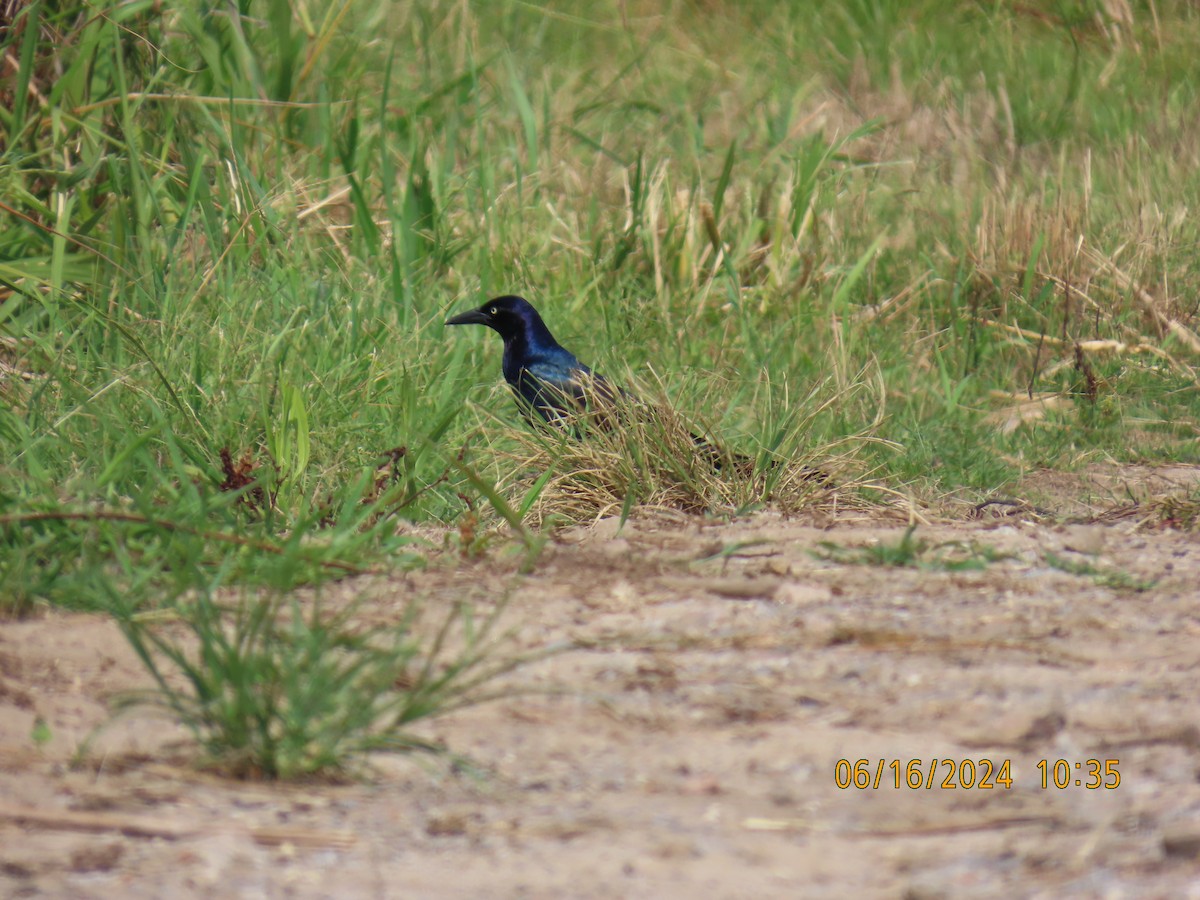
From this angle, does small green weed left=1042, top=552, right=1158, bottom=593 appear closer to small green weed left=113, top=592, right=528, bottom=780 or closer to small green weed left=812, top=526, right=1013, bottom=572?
small green weed left=812, top=526, right=1013, bottom=572

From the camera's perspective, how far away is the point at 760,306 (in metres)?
5.64

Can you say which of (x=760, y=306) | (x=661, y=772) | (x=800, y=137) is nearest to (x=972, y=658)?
(x=661, y=772)

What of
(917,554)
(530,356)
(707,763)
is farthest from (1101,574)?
(530,356)

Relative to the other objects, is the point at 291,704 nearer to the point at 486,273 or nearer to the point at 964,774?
the point at 964,774

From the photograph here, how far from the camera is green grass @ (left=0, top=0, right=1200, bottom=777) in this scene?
346cm

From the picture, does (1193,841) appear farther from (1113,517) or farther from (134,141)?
(134,141)

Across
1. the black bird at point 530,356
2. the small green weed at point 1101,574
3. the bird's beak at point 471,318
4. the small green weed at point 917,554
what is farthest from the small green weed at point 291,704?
the bird's beak at point 471,318

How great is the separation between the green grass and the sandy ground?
16.3 inches

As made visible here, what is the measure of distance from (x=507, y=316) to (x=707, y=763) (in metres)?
2.95

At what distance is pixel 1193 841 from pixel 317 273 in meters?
3.45

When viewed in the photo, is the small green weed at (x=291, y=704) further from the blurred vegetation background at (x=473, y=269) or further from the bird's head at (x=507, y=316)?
the bird's head at (x=507, y=316)

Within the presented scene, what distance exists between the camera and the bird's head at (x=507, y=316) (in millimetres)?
4953

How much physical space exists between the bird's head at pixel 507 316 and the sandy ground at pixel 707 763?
1929 mm

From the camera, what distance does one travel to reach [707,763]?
2.19 meters
